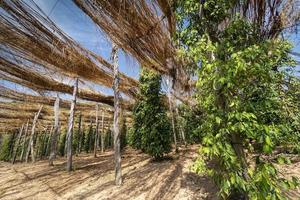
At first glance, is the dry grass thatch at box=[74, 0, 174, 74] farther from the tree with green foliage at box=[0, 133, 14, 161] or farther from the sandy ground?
the tree with green foliage at box=[0, 133, 14, 161]

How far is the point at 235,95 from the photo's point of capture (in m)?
2.84

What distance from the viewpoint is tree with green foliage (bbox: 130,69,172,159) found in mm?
9086

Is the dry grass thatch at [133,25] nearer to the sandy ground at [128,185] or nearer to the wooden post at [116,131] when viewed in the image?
the wooden post at [116,131]

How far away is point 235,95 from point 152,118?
22.5ft

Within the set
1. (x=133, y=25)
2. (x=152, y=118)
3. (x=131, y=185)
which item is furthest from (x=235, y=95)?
(x=152, y=118)

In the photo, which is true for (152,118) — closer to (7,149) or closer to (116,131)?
(116,131)

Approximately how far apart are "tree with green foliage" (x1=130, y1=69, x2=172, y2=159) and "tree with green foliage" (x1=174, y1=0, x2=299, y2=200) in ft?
17.7

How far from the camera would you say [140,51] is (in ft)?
13.8

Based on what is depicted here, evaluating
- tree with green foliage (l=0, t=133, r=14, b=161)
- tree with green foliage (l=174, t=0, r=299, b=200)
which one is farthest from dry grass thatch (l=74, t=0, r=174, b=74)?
tree with green foliage (l=0, t=133, r=14, b=161)

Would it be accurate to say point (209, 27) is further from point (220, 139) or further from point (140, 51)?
point (220, 139)

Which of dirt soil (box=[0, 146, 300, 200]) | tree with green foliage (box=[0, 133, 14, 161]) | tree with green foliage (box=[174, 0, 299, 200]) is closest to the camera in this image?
tree with green foliage (box=[174, 0, 299, 200])

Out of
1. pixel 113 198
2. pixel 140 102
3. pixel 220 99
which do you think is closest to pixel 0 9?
pixel 220 99

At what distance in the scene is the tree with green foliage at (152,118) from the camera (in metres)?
9.09

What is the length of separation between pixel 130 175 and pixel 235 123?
19.1 ft
